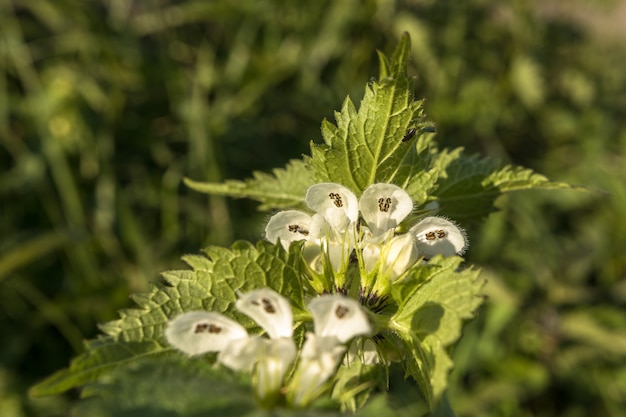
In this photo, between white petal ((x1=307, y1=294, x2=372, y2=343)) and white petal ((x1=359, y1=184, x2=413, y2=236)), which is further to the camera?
white petal ((x1=359, y1=184, x2=413, y2=236))

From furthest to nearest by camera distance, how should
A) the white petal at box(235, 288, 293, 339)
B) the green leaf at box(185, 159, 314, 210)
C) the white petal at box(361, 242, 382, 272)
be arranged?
the green leaf at box(185, 159, 314, 210), the white petal at box(361, 242, 382, 272), the white petal at box(235, 288, 293, 339)

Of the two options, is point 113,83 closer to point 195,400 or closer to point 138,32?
point 138,32

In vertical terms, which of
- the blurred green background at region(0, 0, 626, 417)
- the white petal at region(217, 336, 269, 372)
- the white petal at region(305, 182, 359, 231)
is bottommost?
the white petal at region(217, 336, 269, 372)

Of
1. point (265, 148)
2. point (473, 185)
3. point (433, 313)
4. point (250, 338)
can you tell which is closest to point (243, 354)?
point (250, 338)

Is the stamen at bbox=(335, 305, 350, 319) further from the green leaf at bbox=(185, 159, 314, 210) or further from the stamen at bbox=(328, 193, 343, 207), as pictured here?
the green leaf at bbox=(185, 159, 314, 210)

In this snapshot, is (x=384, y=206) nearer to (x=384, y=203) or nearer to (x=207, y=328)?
(x=384, y=203)

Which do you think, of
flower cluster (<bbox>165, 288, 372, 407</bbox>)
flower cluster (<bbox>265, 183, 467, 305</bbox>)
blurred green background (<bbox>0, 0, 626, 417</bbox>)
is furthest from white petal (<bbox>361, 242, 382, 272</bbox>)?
blurred green background (<bbox>0, 0, 626, 417</bbox>)

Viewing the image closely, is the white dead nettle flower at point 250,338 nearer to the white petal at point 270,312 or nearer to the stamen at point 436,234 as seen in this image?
the white petal at point 270,312

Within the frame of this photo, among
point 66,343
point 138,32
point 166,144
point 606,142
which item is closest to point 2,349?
point 66,343

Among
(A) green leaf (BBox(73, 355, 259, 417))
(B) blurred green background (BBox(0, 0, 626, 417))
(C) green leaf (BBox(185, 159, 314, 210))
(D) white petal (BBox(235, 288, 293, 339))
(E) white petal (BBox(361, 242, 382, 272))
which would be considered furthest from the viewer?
(B) blurred green background (BBox(0, 0, 626, 417))
